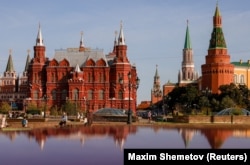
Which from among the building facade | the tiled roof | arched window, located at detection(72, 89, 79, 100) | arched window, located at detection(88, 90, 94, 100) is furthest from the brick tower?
arched window, located at detection(72, 89, 79, 100)

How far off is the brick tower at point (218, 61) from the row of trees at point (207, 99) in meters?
20.7

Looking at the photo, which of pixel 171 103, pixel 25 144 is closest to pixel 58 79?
pixel 171 103

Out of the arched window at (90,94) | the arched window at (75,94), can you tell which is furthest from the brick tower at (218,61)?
the arched window at (75,94)

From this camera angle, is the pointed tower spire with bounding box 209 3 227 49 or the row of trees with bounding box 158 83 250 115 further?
the pointed tower spire with bounding box 209 3 227 49

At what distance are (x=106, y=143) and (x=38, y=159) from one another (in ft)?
17.6

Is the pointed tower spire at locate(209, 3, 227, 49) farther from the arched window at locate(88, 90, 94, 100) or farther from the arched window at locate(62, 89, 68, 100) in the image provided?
the arched window at locate(62, 89, 68, 100)

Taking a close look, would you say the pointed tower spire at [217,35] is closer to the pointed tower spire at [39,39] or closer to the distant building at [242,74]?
the distant building at [242,74]

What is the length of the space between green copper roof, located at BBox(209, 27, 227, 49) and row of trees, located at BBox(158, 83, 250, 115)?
25361 millimetres

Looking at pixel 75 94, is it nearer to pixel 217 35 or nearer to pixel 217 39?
pixel 217 35

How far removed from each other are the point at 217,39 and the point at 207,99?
138ft

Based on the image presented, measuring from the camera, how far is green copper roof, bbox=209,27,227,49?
466 feet

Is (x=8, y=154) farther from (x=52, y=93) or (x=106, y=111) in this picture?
(x=52, y=93)

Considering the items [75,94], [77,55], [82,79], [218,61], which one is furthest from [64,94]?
[218,61]

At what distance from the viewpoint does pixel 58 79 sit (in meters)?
120
